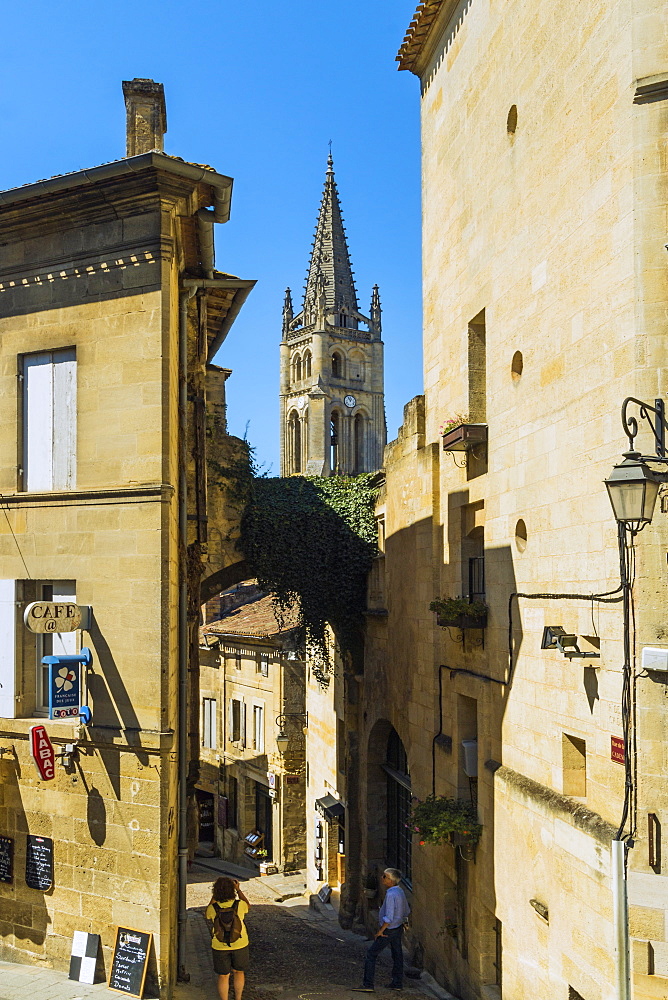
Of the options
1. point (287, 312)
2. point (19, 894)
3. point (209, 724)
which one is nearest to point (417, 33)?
point (19, 894)

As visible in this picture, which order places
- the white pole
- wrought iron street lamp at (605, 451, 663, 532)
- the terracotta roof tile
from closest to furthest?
wrought iron street lamp at (605, 451, 663, 532), the white pole, the terracotta roof tile

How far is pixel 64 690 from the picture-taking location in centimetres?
966

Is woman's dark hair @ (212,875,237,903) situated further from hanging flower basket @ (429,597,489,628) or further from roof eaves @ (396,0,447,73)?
roof eaves @ (396,0,447,73)

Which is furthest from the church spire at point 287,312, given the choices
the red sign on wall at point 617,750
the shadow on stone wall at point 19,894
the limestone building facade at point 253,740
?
the red sign on wall at point 617,750

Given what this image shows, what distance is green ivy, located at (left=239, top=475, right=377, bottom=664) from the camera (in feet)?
54.2

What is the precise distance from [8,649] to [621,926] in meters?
6.75

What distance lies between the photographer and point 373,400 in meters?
74.5

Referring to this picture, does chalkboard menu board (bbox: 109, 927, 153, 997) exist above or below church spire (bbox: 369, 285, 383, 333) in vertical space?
below

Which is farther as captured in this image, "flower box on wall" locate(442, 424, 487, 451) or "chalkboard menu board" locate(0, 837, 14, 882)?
"flower box on wall" locate(442, 424, 487, 451)

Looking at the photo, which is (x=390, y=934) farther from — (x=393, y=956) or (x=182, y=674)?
(x=182, y=674)

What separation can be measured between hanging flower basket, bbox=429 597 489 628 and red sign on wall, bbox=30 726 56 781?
193 inches

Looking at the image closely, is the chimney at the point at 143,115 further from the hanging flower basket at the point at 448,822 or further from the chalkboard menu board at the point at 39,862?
the hanging flower basket at the point at 448,822

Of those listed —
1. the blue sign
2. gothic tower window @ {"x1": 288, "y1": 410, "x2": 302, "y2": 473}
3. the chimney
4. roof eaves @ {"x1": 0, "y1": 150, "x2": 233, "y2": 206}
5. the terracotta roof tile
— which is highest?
gothic tower window @ {"x1": 288, "y1": 410, "x2": 302, "y2": 473}

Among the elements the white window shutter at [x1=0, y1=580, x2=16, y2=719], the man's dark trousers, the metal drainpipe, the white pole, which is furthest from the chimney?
the man's dark trousers
